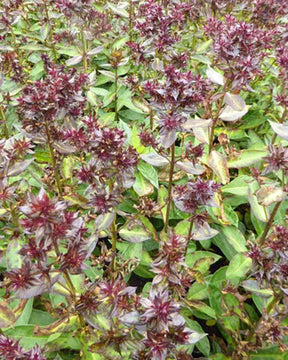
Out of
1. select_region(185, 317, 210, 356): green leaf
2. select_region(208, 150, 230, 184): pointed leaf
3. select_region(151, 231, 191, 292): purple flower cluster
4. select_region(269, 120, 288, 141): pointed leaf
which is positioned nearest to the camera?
select_region(151, 231, 191, 292): purple flower cluster

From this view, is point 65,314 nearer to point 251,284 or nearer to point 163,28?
point 251,284

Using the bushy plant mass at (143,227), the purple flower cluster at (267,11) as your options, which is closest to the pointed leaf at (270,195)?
the bushy plant mass at (143,227)

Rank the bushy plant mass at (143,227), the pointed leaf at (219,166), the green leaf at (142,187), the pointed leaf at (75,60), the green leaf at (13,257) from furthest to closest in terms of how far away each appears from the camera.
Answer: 1. the pointed leaf at (75,60)
2. the green leaf at (142,187)
3. the pointed leaf at (219,166)
4. the green leaf at (13,257)
5. the bushy plant mass at (143,227)

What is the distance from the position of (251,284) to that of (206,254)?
618 millimetres

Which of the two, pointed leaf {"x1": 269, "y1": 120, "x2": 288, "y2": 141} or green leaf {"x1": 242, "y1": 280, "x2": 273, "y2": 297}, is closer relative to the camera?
pointed leaf {"x1": 269, "y1": 120, "x2": 288, "y2": 141}

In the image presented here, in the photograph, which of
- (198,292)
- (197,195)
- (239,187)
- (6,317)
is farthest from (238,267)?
(6,317)

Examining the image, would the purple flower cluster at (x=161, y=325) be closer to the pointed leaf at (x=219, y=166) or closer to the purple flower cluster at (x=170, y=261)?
the purple flower cluster at (x=170, y=261)

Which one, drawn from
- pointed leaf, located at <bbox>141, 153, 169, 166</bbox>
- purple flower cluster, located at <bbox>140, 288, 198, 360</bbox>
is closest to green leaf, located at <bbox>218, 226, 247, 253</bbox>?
pointed leaf, located at <bbox>141, 153, 169, 166</bbox>

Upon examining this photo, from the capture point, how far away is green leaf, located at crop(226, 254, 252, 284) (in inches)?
106

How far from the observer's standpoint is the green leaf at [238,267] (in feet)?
8.84

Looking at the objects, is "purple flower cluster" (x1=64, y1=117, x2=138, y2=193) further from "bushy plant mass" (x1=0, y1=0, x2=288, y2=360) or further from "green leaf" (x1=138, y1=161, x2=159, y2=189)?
"green leaf" (x1=138, y1=161, x2=159, y2=189)

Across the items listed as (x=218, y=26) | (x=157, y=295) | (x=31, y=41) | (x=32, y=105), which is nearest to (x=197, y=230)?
(x=157, y=295)

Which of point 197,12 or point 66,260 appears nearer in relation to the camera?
point 66,260

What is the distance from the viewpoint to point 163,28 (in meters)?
3.39
